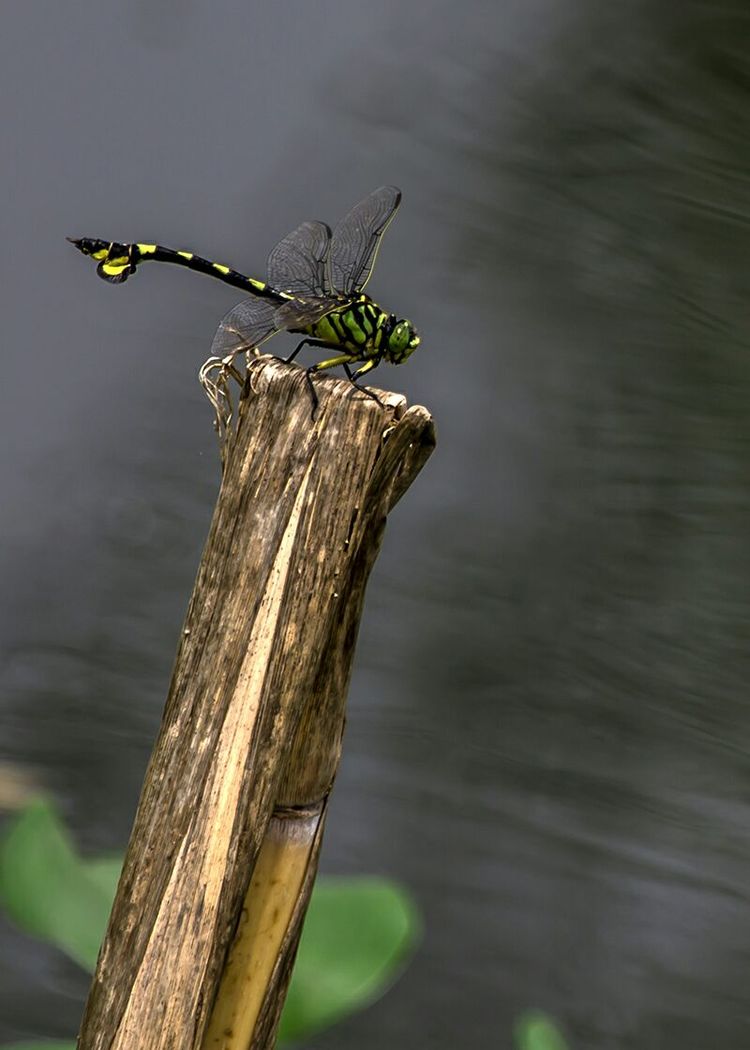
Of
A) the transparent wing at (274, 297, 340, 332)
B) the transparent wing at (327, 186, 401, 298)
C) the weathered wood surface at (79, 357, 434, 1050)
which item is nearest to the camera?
the weathered wood surface at (79, 357, 434, 1050)

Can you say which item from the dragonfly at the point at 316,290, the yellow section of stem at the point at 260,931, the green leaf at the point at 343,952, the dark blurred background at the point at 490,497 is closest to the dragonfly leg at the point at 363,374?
the dragonfly at the point at 316,290

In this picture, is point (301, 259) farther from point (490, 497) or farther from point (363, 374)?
point (490, 497)

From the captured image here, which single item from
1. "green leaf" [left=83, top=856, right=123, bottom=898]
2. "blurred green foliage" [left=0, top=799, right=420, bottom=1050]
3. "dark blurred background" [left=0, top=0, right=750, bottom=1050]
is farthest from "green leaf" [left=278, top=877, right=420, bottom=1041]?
"dark blurred background" [left=0, top=0, right=750, bottom=1050]

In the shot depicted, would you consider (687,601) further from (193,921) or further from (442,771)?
(193,921)

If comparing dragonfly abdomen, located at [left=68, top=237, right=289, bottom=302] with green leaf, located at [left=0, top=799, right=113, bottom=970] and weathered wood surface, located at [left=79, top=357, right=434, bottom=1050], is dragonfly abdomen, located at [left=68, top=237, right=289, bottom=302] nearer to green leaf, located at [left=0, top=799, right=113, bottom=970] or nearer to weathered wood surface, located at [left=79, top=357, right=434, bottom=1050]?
weathered wood surface, located at [left=79, top=357, right=434, bottom=1050]

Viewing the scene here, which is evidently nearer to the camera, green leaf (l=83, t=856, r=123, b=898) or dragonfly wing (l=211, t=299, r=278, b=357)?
dragonfly wing (l=211, t=299, r=278, b=357)

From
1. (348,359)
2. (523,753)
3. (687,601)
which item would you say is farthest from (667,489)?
(348,359)
